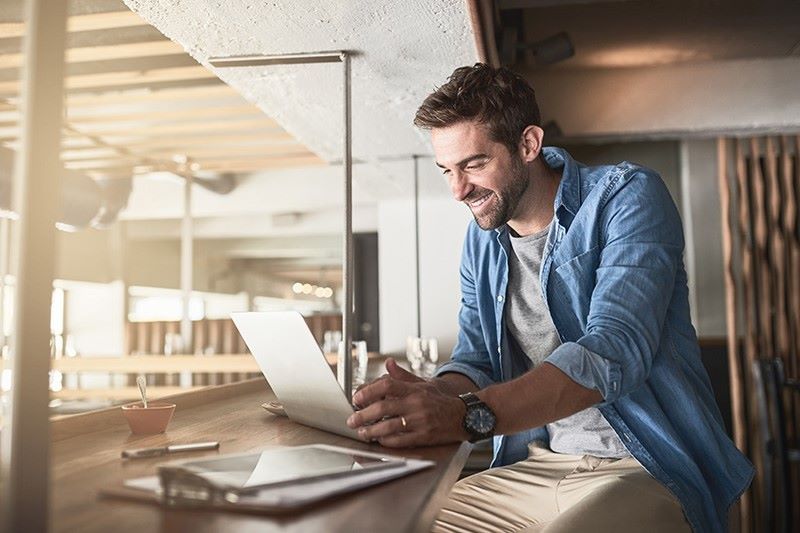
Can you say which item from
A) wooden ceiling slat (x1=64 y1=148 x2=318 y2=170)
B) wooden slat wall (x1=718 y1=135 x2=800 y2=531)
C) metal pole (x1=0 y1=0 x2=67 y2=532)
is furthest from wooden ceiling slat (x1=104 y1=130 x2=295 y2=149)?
metal pole (x1=0 y1=0 x2=67 y2=532)

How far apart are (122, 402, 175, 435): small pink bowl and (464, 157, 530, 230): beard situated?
88 cm

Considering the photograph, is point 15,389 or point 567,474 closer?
point 15,389

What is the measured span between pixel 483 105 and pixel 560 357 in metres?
0.74

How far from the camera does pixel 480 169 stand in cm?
186

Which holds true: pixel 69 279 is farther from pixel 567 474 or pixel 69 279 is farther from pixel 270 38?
pixel 567 474

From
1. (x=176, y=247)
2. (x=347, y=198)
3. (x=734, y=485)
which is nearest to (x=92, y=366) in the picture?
(x=347, y=198)

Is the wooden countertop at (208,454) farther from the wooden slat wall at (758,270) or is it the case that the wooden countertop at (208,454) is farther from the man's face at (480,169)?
the wooden slat wall at (758,270)

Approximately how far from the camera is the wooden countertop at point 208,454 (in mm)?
832

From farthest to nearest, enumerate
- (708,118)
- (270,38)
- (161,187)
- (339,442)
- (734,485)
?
(161,187)
(708,118)
(270,38)
(734,485)
(339,442)

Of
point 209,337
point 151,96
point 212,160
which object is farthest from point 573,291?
point 209,337

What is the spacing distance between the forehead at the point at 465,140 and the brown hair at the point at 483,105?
0.01m

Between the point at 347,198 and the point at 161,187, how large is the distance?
6.50m

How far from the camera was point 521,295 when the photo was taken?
193cm

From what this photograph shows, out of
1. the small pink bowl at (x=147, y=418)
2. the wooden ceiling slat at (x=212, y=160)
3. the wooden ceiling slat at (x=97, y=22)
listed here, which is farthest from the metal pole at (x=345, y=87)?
the wooden ceiling slat at (x=212, y=160)
